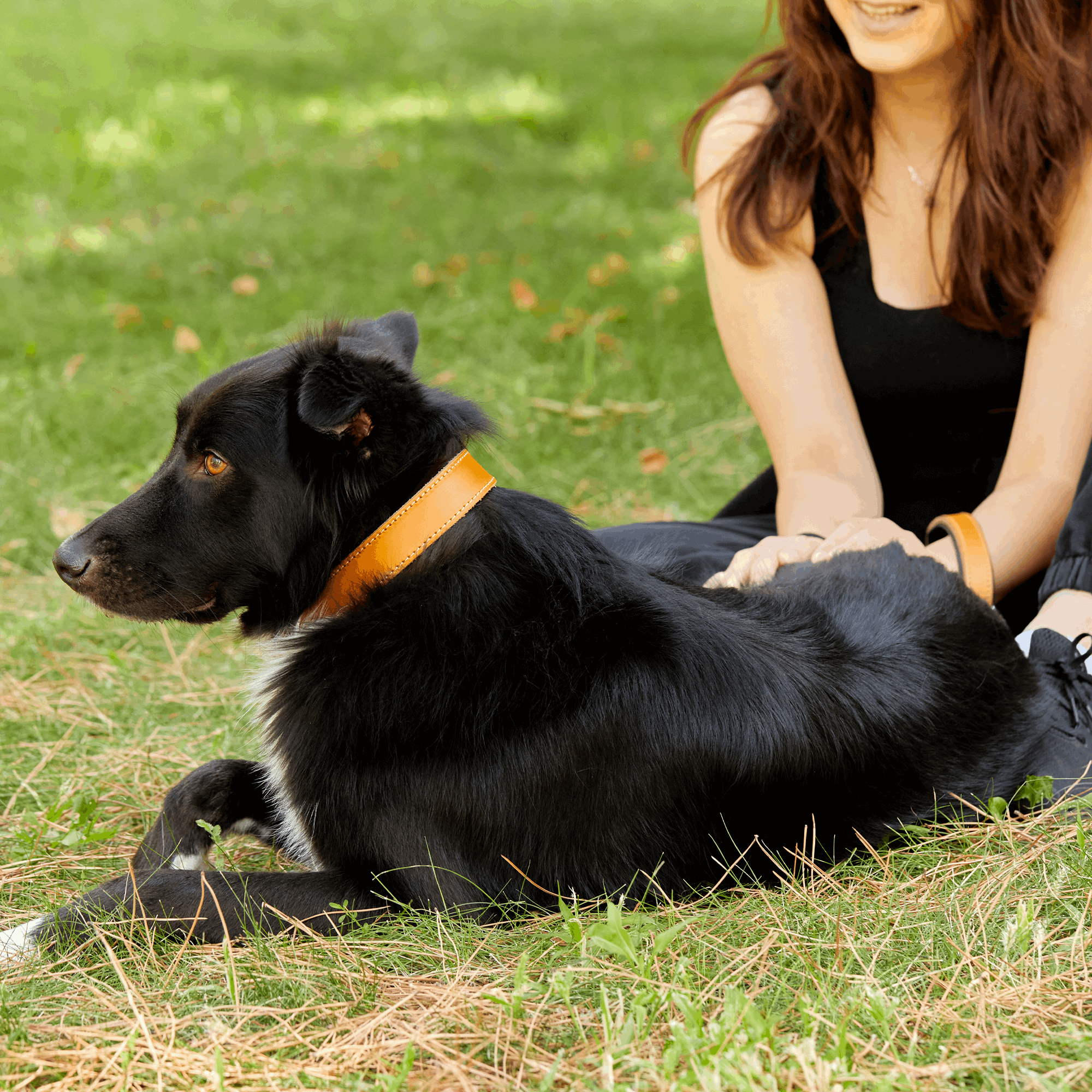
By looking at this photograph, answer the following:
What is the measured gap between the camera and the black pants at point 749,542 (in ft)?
9.48

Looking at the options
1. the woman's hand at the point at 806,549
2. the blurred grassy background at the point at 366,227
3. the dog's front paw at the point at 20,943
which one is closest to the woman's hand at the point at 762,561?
the woman's hand at the point at 806,549

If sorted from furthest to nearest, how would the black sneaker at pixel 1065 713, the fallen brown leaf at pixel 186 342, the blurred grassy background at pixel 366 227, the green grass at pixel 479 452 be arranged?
1. the fallen brown leaf at pixel 186 342
2. the blurred grassy background at pixel 366 227
3. the black sneaker at pixel 1065 713
4. the green grass at pixel 479 452

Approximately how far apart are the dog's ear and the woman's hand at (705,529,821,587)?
96cm

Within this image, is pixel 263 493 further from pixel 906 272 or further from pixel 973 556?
pixel 906 272

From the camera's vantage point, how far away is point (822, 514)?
313 cm

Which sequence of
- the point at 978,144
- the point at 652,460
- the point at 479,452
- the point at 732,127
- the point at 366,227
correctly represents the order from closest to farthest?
the point at 479,452 < the point at 978,144 < the point at 732,127 < the point at 652,460 < the point at 366,227

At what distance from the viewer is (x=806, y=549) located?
290cm

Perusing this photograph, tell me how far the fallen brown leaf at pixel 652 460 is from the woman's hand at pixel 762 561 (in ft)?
8.45

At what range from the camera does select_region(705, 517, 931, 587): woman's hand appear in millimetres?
2787

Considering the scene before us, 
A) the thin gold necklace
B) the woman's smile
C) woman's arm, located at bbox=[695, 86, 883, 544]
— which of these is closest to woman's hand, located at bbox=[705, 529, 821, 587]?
woman's arm, located at bbox=[695, 86, 883, 544]

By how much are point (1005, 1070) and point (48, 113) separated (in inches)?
408

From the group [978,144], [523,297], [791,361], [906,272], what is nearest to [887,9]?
[978,144]

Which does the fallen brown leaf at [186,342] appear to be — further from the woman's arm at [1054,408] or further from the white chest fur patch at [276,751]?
the woman's arm at [1054,408]

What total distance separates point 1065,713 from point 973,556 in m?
0.43
